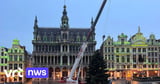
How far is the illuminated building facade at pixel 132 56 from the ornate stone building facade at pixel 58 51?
7.79 meters

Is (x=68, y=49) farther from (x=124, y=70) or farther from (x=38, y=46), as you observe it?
(x=124, y=70)

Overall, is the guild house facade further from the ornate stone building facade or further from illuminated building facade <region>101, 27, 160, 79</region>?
illuminated building facade <region>101, 27, 160, 79</region>

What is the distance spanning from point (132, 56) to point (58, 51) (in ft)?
93.6

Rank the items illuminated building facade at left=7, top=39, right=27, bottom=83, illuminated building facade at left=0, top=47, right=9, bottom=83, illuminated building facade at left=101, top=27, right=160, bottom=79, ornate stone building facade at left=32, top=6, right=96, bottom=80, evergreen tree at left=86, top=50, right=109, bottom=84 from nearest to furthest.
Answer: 1. evergreen tree at left=86, top=50, right=109, bottom=84
2. illuminated building facade at left=0, top=47, right=9, bottom=83
3. illuminated building facade at left=7, top=39, right=27, bottom=83
4. illuminated building facade at left=101, top=27, right=160, bottom=79
5. ornate stone building facade at left=32, top=6, right=96, bottom=80

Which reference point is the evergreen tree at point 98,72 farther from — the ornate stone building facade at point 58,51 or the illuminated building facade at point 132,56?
the ornate stone building facade at point 58,51

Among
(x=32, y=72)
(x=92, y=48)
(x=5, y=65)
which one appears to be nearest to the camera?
(x=32, y=72)

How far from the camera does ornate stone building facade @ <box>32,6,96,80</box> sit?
292 feet

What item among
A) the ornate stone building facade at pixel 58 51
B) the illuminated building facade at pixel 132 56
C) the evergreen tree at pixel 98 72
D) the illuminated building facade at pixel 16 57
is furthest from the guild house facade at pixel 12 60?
the evergreen tree at pixel 98 72

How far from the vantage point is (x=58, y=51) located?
89688mm

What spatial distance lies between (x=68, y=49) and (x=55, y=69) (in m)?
9.36

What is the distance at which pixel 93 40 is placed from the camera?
92125 millimetres

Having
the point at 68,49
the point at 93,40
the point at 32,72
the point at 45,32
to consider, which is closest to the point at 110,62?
the point at 93,40

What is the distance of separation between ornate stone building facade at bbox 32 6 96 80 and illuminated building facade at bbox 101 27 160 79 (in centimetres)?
779

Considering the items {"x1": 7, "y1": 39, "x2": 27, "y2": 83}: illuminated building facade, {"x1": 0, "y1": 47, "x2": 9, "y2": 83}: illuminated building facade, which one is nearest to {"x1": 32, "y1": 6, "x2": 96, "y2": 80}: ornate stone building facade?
{"x1": 7, "y1": 39, "x2": 27, "y2": 83}: illuminated building facade
